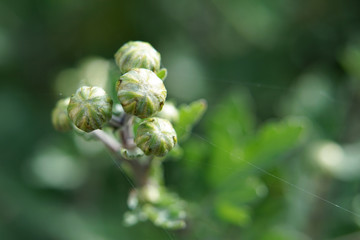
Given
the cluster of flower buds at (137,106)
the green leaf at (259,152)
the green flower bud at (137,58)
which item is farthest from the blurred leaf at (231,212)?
the green flower bud at (137,58)

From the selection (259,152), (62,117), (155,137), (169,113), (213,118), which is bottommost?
(155,137)

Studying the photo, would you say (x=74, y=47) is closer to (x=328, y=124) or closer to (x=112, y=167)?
(x=112, y=167)

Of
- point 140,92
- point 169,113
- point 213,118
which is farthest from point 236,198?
point 140,92

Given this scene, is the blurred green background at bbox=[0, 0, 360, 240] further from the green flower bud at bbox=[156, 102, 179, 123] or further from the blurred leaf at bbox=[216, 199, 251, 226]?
the green flower bud at bbox=[156, 102, 179, 123]

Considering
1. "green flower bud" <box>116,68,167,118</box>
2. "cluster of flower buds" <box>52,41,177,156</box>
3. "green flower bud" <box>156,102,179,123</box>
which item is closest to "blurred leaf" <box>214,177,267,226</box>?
"green flower bud" <box>156,102,179,123</box>

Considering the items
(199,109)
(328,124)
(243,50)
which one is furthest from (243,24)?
(199,109)

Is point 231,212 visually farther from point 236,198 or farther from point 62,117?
point 62,117

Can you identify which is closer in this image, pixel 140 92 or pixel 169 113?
pixel 140 92
